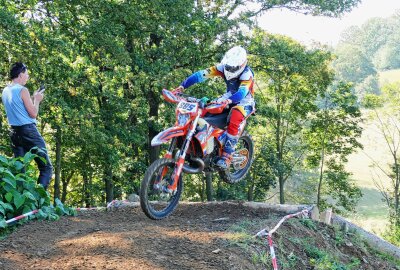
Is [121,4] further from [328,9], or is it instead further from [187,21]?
[328,9]

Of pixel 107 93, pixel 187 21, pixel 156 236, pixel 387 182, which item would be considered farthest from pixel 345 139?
pixel 156 236

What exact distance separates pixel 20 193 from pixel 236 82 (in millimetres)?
3200

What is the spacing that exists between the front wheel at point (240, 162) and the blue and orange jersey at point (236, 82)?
3.57ft

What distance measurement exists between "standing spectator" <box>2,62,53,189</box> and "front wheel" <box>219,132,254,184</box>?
2602 mm

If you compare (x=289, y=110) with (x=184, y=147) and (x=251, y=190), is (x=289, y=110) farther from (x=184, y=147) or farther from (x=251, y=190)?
(x=184, y=147)

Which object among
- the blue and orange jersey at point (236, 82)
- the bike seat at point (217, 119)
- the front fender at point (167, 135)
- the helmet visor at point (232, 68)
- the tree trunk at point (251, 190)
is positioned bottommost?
the tree trunk at point (251, 190)

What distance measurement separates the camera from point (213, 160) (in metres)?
6.82

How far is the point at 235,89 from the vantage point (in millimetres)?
7031

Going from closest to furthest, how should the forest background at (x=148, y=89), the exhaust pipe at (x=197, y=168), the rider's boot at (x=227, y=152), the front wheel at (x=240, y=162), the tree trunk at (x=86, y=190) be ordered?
1. the exhaust pipe at (x=197, y=168)
2. the rider's boot at (x=227, y=152)
3. the front wheel at (x=240, y=162)
4. the forest background at (x=148, y=89)
5. the tree trunk at (x=86, y=190)

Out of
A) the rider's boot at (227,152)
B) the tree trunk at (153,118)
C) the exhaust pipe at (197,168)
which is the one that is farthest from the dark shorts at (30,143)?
the tree trunk at (153,118)

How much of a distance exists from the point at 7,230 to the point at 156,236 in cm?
181

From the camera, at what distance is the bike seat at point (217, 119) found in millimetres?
→ 6539

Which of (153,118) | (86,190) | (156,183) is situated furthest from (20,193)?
(86,190)

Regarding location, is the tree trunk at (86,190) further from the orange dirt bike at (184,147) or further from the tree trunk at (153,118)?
the orange dirt bike at (184,147)
